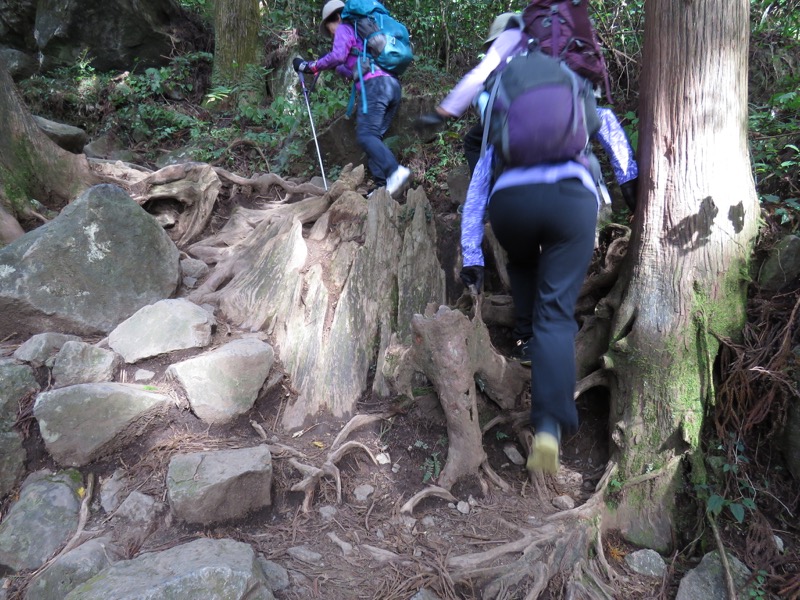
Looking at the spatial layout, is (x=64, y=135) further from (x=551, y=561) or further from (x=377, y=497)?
(x=551, y=561)

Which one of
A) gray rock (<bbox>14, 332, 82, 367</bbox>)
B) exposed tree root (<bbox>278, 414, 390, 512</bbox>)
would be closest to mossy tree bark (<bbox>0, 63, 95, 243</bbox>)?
gray rock (<bbox>14, 332, 82, 367</bbox>)

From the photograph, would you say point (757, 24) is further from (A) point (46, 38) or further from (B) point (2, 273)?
(A) point (46, 38)

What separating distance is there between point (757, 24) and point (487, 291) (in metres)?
3.99

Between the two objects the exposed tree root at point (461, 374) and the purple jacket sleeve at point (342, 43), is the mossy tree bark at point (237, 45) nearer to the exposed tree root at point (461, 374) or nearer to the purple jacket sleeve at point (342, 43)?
the purple jacket sleeve at point (342, 43)

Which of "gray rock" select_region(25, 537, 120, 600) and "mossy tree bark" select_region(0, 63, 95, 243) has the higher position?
"mossy tree bark" select_region(0, 63, 95, 243)

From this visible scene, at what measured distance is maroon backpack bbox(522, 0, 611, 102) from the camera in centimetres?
298

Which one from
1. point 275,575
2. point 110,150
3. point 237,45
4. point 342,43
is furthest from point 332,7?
point 275,575

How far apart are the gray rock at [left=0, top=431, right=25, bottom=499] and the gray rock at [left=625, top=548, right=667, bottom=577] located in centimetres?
376

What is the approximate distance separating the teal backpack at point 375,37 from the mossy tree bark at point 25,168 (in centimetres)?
316

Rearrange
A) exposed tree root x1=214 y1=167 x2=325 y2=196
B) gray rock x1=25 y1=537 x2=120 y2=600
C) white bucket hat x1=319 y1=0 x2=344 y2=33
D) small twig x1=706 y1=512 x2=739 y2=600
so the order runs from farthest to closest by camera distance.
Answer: exposed tree root x1=214 y1=167 x2=325 y2=196 → white bucket hat x1=319 y1=0 x2=344 y2=33 → small twig x1=706 y1=512 x2=739 y2=600 → gray rock x1=25 y1=537 x2=120 y2=600

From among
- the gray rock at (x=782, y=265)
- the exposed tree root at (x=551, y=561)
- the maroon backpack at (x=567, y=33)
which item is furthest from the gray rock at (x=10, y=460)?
the gray rock at (x=782, y=265)

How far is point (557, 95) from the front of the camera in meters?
2.44

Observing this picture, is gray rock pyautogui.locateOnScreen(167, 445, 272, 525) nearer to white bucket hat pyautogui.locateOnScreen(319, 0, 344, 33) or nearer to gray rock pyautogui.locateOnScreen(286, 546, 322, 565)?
gray rock pyautogui.locateOnScreen(286, 546, 322, 565)

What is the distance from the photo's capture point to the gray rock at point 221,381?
145 inches
